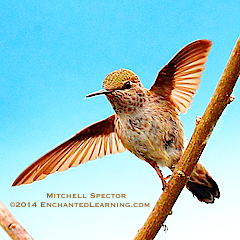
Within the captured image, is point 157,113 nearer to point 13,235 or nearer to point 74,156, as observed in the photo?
point 74,156

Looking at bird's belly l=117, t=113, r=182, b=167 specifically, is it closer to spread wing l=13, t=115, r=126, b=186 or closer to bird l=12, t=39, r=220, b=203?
bird l=12, t=39, r=220, b=203

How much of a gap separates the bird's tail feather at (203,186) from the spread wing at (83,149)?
442 mm

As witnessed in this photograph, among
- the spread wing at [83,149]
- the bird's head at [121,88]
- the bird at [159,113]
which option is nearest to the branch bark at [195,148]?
the bird at [159,113]

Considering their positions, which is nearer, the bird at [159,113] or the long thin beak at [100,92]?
the long thin beak at [100,92]

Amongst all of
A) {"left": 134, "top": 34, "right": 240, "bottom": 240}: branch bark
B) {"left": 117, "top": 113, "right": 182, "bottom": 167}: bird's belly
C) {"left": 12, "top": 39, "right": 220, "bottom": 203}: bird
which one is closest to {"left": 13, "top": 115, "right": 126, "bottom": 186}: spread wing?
{"left": 12, "top": 39, "right": 220, "bottom": 203}: bird

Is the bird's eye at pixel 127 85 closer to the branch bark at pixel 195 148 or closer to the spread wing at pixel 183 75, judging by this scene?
the spread wing at pixel 183 75

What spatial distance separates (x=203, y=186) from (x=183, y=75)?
0.60 meters

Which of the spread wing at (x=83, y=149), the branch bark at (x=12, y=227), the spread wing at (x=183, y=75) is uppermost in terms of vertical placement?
the spread wing at (x=183, y=75)

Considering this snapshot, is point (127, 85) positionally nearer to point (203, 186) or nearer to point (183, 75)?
point (183, 75)

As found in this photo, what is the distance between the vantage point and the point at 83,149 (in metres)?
2.09

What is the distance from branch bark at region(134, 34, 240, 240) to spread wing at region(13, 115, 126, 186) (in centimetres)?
66

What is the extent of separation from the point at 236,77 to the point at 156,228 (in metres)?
0.68

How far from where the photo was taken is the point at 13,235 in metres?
1.31

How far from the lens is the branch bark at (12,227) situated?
1311mm
